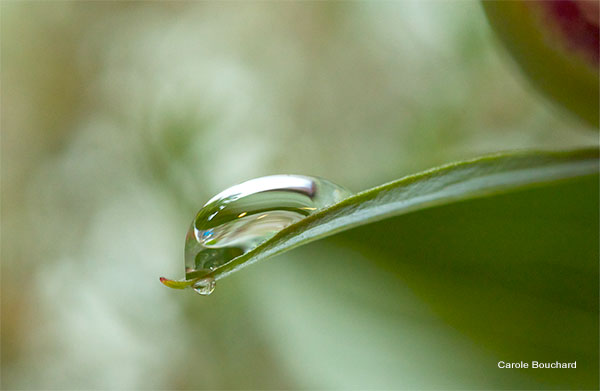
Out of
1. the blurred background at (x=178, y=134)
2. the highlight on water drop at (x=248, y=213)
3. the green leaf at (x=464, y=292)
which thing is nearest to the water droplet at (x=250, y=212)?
the highlight on water drop at (x=248, y=213)

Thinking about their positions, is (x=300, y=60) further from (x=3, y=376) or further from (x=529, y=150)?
(x=529, y=150)

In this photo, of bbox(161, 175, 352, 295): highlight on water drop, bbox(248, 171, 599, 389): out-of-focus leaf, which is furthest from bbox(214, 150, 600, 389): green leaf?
bbox(161, 175, 352, 295): highlight on water drop

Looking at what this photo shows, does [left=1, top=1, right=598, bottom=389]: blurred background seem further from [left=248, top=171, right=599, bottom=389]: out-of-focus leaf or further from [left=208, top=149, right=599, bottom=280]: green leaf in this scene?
[left=208, top=149, right=599, bottom=280]: green leaf

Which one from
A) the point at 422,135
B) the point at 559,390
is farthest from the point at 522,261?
the point at 422,135

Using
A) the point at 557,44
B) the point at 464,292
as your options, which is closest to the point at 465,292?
the point at 464,292

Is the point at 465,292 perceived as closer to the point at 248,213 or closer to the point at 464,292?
the point at 464,292

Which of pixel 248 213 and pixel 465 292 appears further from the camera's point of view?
pixel 465 292

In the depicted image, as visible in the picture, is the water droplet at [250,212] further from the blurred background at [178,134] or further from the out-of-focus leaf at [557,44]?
the blurred background at [178,134]

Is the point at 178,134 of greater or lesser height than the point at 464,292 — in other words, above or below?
above
